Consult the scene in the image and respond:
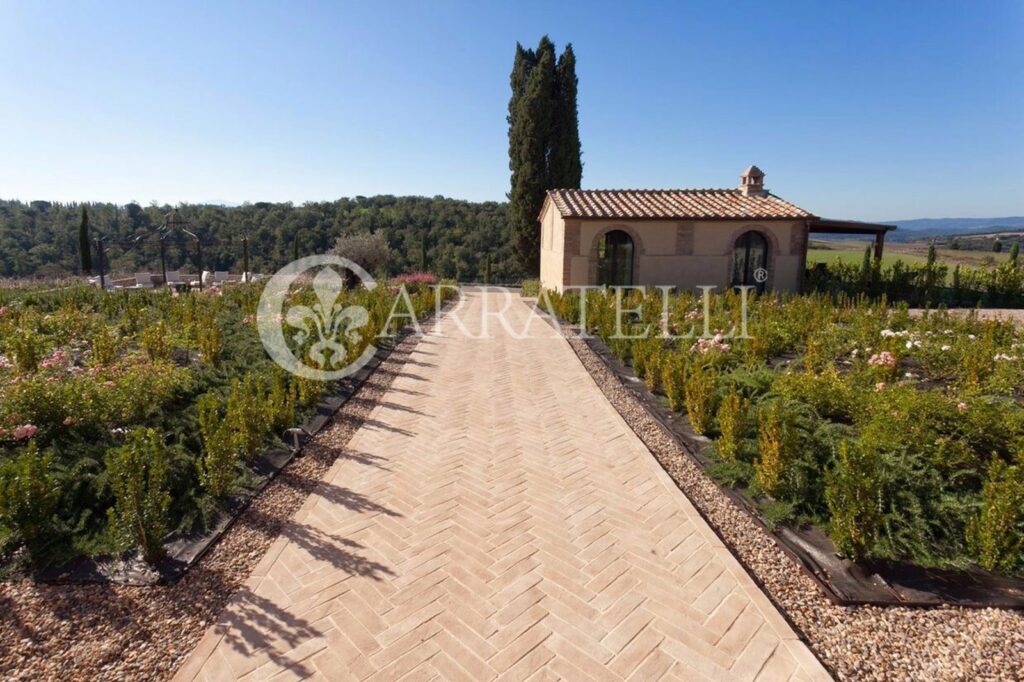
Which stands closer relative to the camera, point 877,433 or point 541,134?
point 877,433

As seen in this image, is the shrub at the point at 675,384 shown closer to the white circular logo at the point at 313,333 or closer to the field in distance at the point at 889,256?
the white circular logo at the point at 313,333

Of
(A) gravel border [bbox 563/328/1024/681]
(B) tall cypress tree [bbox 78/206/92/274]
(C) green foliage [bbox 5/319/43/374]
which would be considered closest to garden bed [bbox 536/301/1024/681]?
(A) gravel border [bbox 563/328/1024/681]

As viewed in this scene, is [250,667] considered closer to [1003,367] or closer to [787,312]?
[1003,367]

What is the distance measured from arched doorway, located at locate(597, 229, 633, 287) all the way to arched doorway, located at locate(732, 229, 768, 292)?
11.1 feet

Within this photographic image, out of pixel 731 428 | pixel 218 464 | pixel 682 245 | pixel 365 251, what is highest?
pixel 682 245

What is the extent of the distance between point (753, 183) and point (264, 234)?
108 ft

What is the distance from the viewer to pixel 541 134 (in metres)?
22.9

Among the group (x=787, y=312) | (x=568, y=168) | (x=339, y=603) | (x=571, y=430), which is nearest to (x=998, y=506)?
(x=571, y=430)

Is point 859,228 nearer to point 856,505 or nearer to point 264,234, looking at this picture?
point 856,505

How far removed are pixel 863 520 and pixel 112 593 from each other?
4.53 m

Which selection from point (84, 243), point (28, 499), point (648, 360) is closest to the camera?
point (28, 499)

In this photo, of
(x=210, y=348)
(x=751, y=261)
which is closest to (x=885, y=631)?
(x=210, y=348)

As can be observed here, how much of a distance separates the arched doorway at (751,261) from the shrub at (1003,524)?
47.3 feet

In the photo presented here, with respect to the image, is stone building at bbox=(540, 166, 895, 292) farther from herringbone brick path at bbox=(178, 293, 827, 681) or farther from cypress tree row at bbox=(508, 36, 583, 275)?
herringbone brick path at bbox=(178, 293, 827, 681)
